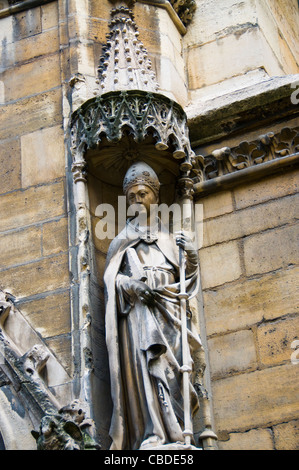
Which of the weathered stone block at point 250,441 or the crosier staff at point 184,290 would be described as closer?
the crosier staff at point 184,290

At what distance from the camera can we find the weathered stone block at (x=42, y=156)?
8070 millimetres

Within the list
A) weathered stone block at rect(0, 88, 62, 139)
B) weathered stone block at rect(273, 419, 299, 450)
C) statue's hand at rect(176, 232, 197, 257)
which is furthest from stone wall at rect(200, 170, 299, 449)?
weathered stone block at rect(0, 88, 62, 139)

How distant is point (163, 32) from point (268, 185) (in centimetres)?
166

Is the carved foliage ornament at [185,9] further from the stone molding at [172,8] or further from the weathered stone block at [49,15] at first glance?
the weathered stone block at [49,15]

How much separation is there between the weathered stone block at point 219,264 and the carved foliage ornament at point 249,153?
0.57 m

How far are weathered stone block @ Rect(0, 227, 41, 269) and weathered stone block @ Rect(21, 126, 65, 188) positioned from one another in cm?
39

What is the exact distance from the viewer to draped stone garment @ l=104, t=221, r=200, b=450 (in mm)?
6664

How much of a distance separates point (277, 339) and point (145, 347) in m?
Answer: 0.96

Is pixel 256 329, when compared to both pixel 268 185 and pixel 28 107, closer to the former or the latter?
pixel 268 185

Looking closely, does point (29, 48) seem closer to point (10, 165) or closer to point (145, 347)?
point (10, 165)

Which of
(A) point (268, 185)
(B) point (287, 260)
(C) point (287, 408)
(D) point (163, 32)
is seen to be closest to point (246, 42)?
(D) point (163, 32)

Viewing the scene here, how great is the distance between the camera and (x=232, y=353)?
7.39 m

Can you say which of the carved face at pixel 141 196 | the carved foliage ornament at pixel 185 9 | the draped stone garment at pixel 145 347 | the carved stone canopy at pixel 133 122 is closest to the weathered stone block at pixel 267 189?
the carved stone canopy at pixel 133 122

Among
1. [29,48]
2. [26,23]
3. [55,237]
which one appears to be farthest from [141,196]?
[26,23]
